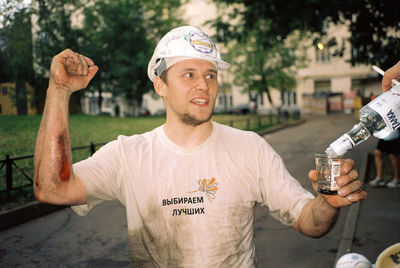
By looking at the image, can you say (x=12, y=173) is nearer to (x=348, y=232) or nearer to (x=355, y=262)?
(x=348, y=232)

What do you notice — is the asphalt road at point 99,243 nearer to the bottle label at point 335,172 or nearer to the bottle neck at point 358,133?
the bottle neck at point 358,133

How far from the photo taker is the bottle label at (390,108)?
1851 mm

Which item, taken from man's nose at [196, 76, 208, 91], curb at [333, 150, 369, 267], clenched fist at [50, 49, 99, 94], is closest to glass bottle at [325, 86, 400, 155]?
man's nose at [196, 76, 208, 91]

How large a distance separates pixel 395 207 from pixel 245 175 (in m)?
5.78

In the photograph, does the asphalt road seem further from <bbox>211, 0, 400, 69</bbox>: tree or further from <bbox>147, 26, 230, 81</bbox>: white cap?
<bbox>211, 0, 400, 69</bbox>: tree

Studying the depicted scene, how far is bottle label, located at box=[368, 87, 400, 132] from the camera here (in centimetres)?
185

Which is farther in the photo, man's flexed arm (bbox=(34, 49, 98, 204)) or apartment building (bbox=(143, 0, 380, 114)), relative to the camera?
apartment building (bbox=(143, 0, 380, 114))

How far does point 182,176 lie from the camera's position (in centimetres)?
214

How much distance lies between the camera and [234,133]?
236cm

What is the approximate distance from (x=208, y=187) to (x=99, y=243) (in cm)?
418

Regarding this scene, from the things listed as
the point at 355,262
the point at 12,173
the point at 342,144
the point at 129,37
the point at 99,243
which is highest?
the point at 129,37

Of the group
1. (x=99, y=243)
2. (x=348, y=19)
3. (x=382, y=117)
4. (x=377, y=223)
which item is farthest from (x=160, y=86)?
(x=348, y=19)

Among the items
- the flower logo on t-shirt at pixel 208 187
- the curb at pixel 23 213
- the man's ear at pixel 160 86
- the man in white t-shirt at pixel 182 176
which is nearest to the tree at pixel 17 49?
the curb at pixel 23 213

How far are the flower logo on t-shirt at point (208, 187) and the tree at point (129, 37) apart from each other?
33.5 metres
